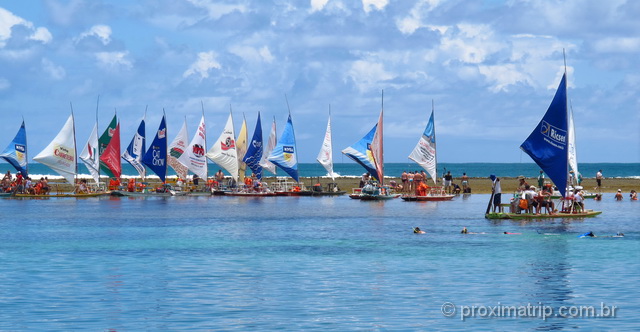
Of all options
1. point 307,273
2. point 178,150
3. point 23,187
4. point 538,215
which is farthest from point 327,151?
point 307,273

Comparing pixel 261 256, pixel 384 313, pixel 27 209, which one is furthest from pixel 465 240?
pixel 27 209

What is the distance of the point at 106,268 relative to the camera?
31.9 meters

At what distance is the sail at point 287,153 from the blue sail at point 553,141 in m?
40.1

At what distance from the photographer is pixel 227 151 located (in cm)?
8856

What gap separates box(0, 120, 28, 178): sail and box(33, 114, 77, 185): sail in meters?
2.35

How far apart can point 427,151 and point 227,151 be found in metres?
19.3

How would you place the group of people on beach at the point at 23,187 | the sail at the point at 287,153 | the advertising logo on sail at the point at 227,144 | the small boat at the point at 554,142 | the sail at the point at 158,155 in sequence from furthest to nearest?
1. the advertising logo on sail at the point at 227,144
2. the sail at the point at 158,155
3. the sail at the point at 287,153
4. the group of people on beach at the point at 23,187
5. the small boat at the point at 554,142

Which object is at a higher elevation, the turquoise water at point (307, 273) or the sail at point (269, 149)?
the sail at point (269, 149)

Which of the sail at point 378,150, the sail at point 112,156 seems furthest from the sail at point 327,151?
the sail at point 112,156

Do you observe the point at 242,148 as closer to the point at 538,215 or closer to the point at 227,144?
the point at 227,144

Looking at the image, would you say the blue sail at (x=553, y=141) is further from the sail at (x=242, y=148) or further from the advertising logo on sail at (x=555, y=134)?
the sail at (x=242, y=148)

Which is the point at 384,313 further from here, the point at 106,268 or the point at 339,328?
the point at 106,268

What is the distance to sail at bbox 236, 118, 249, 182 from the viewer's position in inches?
3600

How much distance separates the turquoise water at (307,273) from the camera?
2272 centimetres
